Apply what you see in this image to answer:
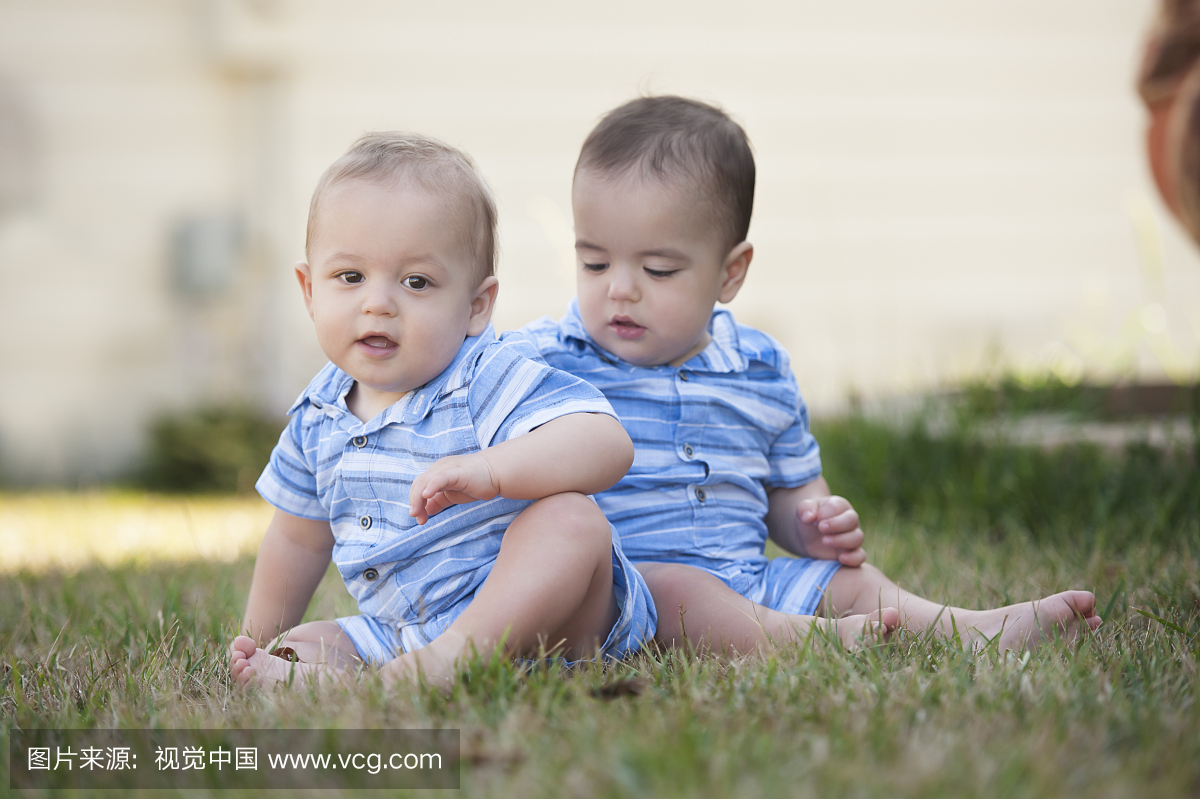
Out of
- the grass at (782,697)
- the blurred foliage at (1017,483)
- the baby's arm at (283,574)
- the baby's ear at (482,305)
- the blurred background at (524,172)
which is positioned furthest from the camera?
the blurred background at (524,172)

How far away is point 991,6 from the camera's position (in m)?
6.04

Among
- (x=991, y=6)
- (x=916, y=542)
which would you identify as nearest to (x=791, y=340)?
(x=991, y=6)

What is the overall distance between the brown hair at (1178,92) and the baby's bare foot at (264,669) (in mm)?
1473

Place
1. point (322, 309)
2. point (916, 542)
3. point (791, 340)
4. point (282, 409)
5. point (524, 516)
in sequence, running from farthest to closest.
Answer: point (791, 340), point (282, 409), point (916, 542), point (322, 309), point (524, 516)

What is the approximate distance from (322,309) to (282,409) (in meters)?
3.95

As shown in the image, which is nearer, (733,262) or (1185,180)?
(1185,180)

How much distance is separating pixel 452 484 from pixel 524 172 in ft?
15.0

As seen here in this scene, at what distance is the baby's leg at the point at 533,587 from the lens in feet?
4.64

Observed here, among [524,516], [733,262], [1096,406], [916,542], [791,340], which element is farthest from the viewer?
[791,340]

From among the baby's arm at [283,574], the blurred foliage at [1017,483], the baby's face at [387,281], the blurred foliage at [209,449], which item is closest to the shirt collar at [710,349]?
the baby's face at [387,281]

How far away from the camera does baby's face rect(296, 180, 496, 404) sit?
1.59 metres

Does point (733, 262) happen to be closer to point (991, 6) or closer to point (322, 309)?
point (322, 309)

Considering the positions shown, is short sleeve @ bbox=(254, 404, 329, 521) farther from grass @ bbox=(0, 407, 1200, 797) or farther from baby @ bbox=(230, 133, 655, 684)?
grass @ bbox=(0, 407, 1200, 797)

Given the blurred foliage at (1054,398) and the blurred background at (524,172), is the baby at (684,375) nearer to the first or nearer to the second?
the blurred foliage at (1054,398)
